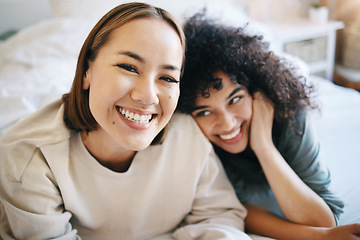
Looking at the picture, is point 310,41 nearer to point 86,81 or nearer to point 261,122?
point 261,122

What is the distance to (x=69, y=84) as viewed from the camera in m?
1.41

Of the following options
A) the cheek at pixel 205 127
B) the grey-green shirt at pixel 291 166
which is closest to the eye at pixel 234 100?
the cheek at pixel 205 127

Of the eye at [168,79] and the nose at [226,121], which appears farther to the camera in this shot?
the nose at [226,121]

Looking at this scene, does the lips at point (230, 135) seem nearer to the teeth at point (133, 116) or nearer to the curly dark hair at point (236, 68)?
the curly dark hair at point (236, 68)

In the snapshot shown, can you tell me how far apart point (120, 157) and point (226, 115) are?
1.15 ft

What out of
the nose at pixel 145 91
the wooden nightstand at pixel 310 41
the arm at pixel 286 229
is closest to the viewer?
the nose at pixel 145 91

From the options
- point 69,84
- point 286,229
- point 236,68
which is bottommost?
point 286,229

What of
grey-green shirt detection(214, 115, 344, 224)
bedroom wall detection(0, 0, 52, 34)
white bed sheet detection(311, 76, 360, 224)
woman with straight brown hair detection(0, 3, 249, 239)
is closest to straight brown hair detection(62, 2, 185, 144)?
woman with straight brown hair detection(0, 3, 249, 239)

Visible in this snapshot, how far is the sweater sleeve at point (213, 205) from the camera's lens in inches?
36.4

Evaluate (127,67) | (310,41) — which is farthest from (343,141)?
(310,41)

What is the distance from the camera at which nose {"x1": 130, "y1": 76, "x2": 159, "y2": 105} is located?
2.34 ft

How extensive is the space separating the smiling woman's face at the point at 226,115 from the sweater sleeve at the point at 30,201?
1.58 feet

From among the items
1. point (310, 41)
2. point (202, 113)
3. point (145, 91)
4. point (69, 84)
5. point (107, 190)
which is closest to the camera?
point (145, 91)

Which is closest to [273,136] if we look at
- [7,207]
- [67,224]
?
[67,224]
